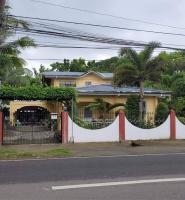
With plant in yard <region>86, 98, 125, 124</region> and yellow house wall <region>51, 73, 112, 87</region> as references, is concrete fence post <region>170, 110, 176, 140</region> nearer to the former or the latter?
plant in yard <region>86, 98, 125, 124</region>

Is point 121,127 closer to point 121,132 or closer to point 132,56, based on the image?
point 121,132

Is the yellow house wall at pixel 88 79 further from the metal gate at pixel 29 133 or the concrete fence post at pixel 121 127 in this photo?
the concrete fence post at pixel 121 127

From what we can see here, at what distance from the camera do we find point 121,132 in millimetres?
26938

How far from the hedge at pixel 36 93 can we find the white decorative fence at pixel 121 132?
141 cm

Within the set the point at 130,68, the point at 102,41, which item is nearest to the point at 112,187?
the point at 102,41

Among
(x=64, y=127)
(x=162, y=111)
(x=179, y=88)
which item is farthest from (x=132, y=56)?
(x=179, y=88)

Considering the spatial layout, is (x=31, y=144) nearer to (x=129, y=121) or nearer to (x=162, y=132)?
(x=129, y=121)

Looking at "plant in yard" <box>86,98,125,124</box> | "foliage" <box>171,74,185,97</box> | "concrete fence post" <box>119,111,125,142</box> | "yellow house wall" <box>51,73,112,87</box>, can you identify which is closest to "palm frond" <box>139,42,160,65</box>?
"plant in yard" <box>86,98,125,124</box>

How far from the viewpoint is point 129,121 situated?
27922 millimetres

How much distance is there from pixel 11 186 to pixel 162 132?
18.3 m

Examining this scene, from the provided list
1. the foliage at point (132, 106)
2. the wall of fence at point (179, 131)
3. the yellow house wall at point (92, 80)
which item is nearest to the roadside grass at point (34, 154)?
the wall of fence at point (179, 131)

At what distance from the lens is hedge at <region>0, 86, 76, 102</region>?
25672 millimetres

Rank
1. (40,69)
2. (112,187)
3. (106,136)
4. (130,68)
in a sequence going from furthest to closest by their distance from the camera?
(40,69)
(130,68)
(106,136)
(112,187)

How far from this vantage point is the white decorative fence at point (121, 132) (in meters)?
25.9
